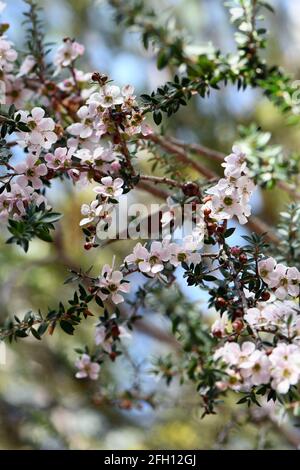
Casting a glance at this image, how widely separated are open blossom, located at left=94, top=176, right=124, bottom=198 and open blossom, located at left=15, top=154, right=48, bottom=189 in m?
0.09

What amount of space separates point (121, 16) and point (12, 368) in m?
1.77

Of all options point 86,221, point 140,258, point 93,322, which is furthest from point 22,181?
point 93,322

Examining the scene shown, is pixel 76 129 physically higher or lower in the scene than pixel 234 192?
higher

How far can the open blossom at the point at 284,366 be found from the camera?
81 centimetres

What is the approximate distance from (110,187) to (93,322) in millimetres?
1730

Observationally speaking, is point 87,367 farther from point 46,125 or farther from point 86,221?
point 46,125

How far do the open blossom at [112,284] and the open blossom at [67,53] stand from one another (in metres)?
0.63

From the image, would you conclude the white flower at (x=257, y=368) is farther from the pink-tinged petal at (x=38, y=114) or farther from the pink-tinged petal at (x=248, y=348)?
the pink-tinged petal at (x=38, y=114)

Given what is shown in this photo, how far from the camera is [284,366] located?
2.72 feet

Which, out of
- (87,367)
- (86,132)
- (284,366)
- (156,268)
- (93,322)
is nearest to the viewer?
(284,366)

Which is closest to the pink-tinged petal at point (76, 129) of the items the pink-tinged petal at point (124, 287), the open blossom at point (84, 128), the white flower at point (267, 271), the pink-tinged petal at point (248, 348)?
the open blossom at point (84, 128)

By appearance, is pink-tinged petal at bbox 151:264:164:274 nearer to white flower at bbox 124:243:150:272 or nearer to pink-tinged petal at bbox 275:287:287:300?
white flower at bbox 124:243:150:272

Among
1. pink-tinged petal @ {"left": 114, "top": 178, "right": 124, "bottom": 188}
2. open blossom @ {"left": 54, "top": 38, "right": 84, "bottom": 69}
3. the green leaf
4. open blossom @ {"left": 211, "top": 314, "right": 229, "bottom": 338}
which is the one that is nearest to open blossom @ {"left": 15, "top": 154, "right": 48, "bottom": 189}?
pink-tinged petal @ {"left": 114, "top": 178, "right": 124, "bottom": 188}

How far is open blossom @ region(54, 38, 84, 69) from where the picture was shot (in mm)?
1494
